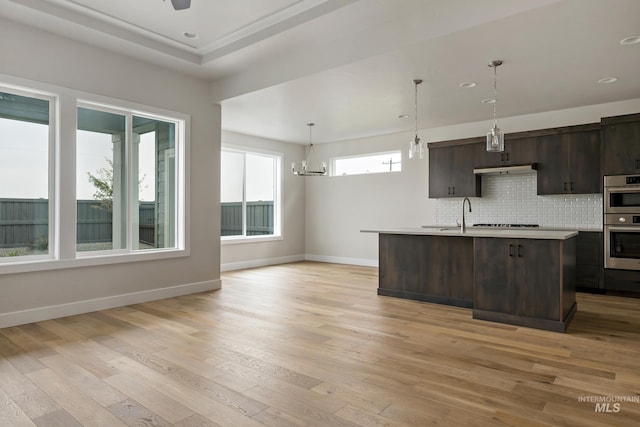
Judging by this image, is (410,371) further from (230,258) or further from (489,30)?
(230,258)

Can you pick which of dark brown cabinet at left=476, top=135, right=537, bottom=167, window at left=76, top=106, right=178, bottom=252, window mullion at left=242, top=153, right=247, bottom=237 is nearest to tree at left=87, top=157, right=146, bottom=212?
Answer: window at left=76, top=106, right=178, bottom=252

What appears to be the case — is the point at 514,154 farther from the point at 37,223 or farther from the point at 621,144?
the point at 37,223

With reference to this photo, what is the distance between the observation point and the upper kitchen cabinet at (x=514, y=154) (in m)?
5.91

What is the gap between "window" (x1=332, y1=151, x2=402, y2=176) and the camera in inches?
305

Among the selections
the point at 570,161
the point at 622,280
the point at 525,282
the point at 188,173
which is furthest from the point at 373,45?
the point at 622,280

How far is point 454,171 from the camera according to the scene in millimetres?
6609

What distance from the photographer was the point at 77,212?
4.16 metres

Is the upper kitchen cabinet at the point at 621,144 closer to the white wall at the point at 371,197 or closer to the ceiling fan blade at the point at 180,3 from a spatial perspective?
the white wall at the point at 371,197

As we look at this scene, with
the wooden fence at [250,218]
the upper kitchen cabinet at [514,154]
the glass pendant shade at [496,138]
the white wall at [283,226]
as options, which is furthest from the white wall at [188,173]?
the upper kitchen cabinet at [514,154]

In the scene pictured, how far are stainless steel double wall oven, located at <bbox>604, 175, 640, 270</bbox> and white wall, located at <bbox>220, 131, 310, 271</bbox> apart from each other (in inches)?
225

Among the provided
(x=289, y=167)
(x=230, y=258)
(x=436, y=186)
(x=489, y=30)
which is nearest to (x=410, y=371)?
(x=489, y=30)

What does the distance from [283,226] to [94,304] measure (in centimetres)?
471

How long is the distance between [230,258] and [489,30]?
570cm

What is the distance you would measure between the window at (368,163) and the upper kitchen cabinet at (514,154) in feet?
5.93
